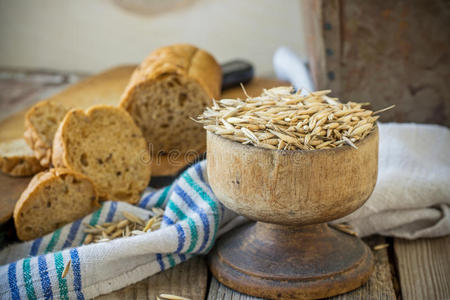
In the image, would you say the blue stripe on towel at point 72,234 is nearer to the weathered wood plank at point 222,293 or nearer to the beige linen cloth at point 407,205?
the weathered wood plank at point 222,293

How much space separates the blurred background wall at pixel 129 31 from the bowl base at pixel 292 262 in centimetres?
255

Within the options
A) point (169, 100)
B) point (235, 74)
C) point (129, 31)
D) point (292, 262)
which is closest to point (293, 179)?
point (292, 262)

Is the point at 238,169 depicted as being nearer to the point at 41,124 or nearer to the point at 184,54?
the point at 41,124

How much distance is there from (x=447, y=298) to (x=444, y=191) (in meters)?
0.41

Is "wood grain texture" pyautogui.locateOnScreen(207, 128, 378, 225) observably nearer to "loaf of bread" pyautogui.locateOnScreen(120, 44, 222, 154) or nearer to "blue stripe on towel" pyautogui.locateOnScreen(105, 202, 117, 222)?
"blue stripe on towel" pyautogui.locateOnScreen(105, 202, 117, 222)

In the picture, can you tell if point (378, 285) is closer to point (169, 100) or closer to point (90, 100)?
A: point (169, 100)

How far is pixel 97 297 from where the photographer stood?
169 cm

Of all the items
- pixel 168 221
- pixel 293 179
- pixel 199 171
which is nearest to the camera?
pixel 293 179

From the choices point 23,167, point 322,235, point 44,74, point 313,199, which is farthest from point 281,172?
point 44,74

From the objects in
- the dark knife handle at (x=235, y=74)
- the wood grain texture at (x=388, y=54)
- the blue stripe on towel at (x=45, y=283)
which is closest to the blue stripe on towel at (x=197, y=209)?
the blue stripe on towel at (x=45, y=283)

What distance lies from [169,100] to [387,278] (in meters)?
1.20

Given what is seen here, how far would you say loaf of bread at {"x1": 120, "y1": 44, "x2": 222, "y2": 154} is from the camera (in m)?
2.43

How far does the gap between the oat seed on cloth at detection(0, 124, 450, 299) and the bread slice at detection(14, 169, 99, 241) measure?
5 centimetres

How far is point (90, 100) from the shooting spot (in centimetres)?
301
